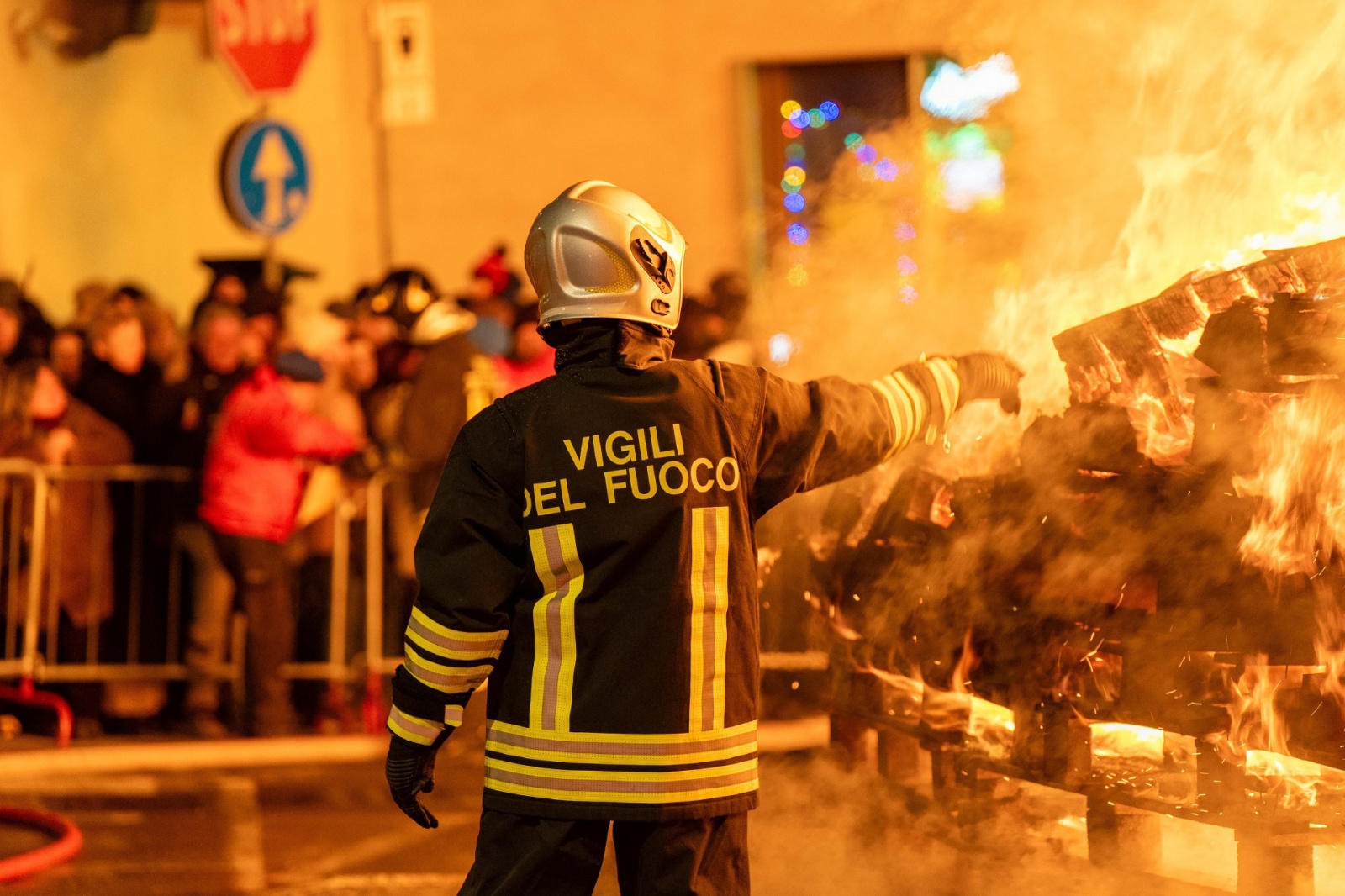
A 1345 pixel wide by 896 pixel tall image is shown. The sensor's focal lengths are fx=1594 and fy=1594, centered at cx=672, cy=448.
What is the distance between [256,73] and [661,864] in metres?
8.24

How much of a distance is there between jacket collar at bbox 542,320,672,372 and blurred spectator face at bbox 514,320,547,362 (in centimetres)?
542

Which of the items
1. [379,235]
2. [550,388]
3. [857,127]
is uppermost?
[857,127]

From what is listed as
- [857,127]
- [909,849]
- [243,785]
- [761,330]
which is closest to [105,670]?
[243,785]

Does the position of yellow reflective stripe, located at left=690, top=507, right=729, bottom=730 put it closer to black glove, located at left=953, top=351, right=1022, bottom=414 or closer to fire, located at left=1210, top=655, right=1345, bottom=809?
black glove, located at left=953, top=351, right=1022, bottom=414

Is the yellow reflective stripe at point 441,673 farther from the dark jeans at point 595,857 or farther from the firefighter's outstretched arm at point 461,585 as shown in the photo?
the dark jeans at point 595,857

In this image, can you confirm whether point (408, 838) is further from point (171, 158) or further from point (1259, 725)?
point (171, 158)

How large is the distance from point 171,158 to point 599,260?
10274 millimetres

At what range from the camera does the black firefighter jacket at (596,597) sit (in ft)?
9.97

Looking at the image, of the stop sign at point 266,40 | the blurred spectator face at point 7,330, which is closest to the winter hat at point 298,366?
the blurred spectator face at point 7,330

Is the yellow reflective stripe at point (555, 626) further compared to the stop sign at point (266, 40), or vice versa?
the stop sign at point (266, 40)

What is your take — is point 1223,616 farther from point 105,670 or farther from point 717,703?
point 105,670

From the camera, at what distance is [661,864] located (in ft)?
9.87

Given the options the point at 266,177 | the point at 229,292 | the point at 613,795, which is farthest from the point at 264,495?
the point at 613,795

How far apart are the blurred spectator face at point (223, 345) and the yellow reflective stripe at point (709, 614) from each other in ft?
18.4
